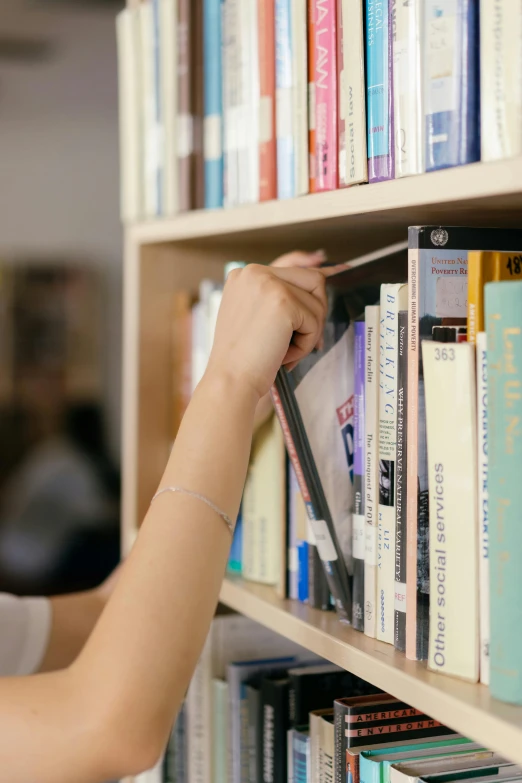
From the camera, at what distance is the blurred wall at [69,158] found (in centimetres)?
346

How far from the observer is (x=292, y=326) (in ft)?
2.47

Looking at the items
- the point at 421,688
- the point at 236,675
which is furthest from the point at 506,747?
the point at 236,675

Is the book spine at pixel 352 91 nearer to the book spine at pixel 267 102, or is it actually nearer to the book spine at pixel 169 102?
the book spine at pixel 267 102

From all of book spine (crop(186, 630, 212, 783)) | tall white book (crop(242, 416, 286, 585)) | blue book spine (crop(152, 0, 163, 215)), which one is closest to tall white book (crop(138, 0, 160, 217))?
blue book spine (crop(152, 0, 163, 215))

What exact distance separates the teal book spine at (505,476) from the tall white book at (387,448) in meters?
0.14

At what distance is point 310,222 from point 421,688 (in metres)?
0.44

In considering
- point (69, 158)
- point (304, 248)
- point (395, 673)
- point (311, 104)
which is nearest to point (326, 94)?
point (311, 104)

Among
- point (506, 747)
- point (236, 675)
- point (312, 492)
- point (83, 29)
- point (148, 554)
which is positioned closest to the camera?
point (506, 747)

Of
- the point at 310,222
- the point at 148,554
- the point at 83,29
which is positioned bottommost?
the point at 148,554

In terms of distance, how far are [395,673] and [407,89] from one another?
1.47 ft

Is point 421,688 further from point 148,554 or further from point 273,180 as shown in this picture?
point 273,180

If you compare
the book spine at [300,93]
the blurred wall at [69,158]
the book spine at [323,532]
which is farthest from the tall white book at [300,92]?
the blurred wall at [69,158]

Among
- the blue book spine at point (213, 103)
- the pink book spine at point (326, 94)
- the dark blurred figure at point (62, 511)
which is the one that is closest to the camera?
the pink book spine at point (326, 94)

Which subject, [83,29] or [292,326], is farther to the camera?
[83,29]
